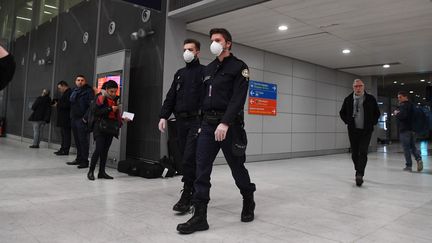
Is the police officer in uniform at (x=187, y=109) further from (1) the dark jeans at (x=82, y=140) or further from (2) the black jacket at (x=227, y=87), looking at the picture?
(1) the dark jeans at (x=82, y=140)

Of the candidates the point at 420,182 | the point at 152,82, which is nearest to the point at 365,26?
the point at 420,182

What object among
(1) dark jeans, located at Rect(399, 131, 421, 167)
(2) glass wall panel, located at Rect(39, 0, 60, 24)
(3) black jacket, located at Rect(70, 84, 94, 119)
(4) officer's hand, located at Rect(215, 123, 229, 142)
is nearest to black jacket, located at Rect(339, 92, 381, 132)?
(1) dark jeans, located at Rect(399, 131, 421, 167)

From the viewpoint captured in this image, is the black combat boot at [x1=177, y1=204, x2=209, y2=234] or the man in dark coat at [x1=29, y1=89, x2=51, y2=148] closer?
the black combat boot at [x1=177, y1=204, x2=209, y2=234]

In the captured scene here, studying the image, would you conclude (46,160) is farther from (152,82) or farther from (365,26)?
(365,26)

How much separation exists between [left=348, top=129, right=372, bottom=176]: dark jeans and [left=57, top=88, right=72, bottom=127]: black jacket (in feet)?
18.8

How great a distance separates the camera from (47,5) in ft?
34.0

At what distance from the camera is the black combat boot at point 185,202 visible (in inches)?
120

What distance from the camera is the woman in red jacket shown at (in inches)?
179

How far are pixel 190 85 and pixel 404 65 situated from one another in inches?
333

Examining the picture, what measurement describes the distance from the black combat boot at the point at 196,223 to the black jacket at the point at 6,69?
1.54 meters

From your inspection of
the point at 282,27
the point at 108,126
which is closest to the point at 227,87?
the point at 108,126

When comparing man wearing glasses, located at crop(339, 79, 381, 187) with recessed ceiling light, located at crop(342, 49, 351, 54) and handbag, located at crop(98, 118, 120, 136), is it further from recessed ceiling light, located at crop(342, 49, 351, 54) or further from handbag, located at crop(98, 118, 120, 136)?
handbag, located at crop(98, 118, 120, 136)

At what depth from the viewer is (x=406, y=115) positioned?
638 cm

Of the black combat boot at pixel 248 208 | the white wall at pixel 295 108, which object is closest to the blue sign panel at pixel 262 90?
the white wall at pixel 295 108
